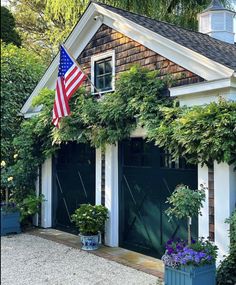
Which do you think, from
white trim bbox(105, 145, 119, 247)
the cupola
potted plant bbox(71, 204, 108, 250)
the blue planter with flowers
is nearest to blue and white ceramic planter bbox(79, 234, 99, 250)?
potted plant bbox(71, 204, 108, 250)

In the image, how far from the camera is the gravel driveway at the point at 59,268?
20.7ft

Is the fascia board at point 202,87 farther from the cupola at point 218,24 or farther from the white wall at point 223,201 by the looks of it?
the cupola at point 218,24

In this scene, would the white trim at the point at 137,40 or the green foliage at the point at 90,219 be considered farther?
the green foliage at the point at 90,219

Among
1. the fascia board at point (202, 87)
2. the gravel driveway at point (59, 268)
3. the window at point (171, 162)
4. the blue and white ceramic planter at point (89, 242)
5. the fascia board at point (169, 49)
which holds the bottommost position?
the gravel driveway at point (59, 268)

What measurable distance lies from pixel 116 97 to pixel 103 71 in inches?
63.4

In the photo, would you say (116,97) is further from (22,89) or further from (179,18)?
(179,18)

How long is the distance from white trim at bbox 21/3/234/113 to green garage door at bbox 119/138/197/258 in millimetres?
1663

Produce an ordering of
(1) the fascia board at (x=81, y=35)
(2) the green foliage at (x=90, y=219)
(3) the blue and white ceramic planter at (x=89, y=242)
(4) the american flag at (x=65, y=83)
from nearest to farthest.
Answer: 1. (2) the green foliage at (x=90, y=219)
2. (3) the blue and white ceramic planter at (x=89, y=242)
3. (4) the american flag at (x=65, y=83)
4. (1) the fascia board at (x=81, y=35)

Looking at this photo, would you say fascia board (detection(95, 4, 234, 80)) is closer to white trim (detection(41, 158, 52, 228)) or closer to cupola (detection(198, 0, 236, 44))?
cupola (detection(198, 0, 236, 44))

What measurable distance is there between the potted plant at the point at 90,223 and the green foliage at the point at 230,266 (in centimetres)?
297

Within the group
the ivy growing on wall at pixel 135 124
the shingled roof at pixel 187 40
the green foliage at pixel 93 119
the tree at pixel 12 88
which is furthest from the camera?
the tree at pixel 12 88

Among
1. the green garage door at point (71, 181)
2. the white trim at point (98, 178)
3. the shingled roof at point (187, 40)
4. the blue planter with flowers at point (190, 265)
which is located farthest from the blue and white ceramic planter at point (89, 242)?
the shingled roof at point (187, 40)

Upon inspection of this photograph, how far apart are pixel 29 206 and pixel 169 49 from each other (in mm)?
5402

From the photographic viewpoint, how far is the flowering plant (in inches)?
207
